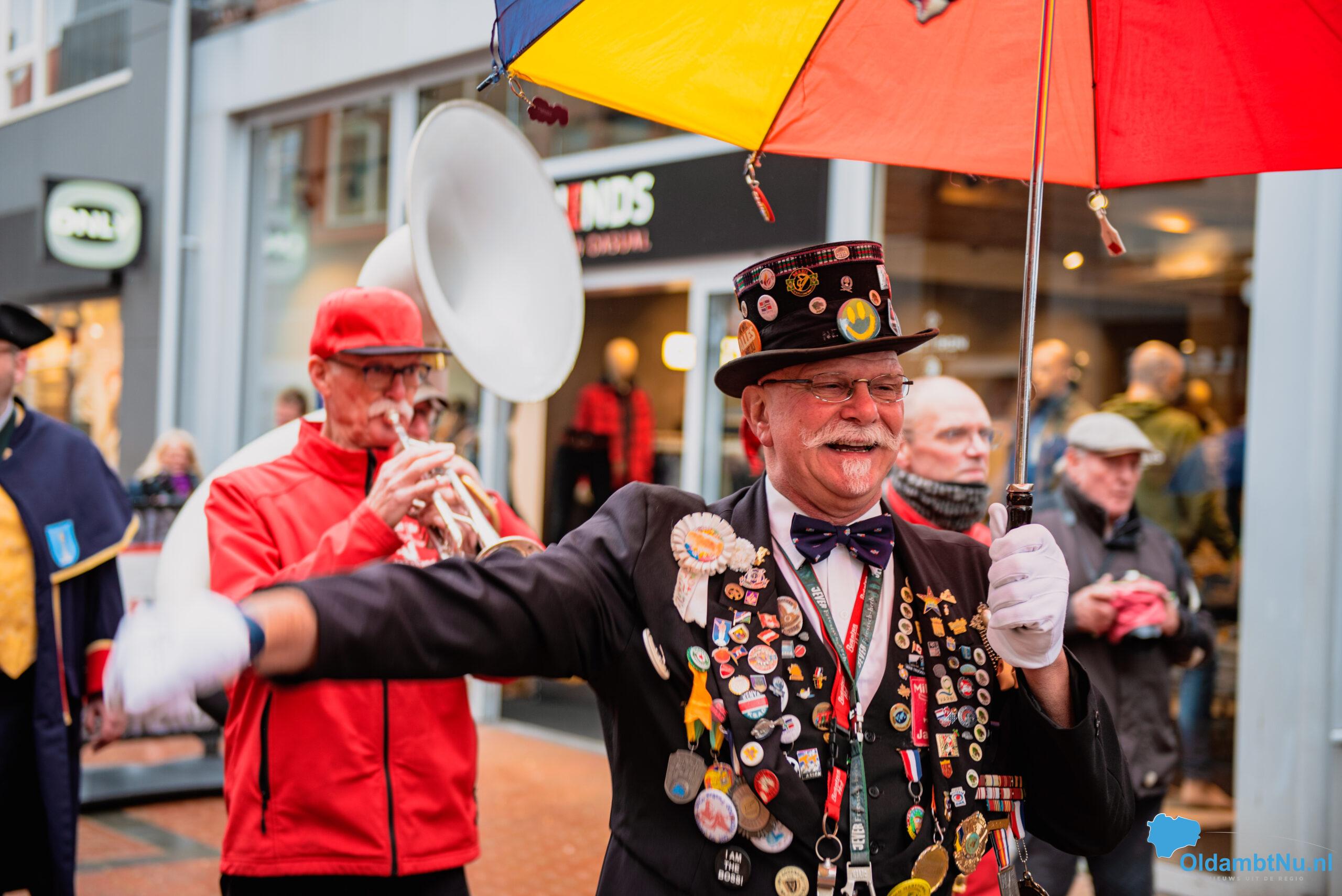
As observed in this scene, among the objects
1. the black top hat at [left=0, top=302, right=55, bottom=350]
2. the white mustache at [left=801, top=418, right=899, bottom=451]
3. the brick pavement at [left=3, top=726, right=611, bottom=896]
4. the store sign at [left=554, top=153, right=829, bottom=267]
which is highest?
the store sign at [left=554, top=153, right=829, bottom=267]

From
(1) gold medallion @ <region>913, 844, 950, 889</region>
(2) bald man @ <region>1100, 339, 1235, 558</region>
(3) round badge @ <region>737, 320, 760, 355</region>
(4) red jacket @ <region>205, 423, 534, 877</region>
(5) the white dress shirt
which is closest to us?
(1) gold medallion @ <region>913, 844, 950, 889</region>

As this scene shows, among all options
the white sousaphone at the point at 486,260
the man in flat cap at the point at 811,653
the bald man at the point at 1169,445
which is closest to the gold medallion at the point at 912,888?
the man in flat cap at the point at 811,653

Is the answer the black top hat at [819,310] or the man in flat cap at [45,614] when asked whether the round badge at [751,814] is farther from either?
the man in flat cap at [45,614]

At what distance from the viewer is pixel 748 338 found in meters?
2.32

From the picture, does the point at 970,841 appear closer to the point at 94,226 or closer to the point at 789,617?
the point at 789,617

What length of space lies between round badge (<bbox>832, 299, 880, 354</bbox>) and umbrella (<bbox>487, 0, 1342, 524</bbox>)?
0.27 m

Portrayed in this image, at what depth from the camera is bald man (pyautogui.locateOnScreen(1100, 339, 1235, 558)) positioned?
6480 mm

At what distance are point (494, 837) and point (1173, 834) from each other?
3.20 metres

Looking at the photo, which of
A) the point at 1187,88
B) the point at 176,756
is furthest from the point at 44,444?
the point at 176,756

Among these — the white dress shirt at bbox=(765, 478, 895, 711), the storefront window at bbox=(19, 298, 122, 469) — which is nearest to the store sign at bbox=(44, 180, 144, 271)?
the storefront window at bbox=(19, 298, 122, 469)

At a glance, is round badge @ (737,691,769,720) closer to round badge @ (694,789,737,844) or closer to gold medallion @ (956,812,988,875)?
round badge @ (694,789,737,844)

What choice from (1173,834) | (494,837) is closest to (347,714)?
(494,837)

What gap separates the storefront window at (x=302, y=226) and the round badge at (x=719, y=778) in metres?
8.85

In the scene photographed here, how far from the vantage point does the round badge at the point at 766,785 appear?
2.02m
